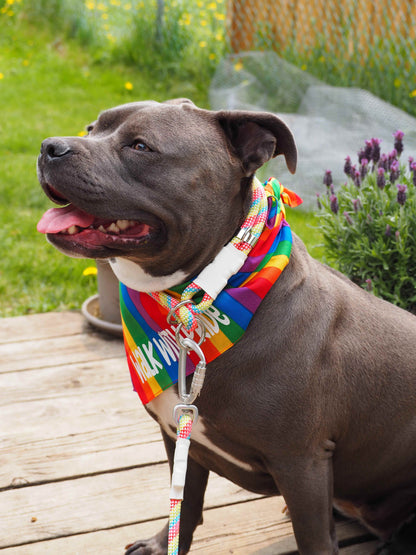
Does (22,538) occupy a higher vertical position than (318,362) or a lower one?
lower

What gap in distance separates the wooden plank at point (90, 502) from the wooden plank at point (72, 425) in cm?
6

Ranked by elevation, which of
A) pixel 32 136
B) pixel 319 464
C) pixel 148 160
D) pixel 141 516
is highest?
pixel 148 160

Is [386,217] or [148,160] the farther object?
[386,217]

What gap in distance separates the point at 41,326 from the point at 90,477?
128 centimetres

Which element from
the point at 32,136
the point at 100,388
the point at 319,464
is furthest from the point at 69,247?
the point at 32,136

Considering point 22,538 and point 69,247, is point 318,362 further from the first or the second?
point 22,538

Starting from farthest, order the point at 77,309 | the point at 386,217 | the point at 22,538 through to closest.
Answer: the point at 77,309
the point at 386,217
the point at 22,538

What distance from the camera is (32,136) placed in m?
6.14

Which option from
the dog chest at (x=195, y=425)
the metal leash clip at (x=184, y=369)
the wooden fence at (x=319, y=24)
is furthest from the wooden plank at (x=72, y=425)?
the wooden fence at (x=319, y=24)

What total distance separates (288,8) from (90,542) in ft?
18.9

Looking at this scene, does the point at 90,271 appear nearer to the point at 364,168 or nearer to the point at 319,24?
the point at 364,168

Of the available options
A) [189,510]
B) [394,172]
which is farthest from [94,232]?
[394,172]

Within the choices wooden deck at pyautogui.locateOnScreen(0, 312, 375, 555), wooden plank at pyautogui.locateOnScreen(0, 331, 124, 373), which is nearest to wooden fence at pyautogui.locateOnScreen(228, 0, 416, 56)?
wooden plank at pyautogui.locateOnScreen(0, 331, 124, 373)

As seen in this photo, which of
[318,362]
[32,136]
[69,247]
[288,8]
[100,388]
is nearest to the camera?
[69,247]
